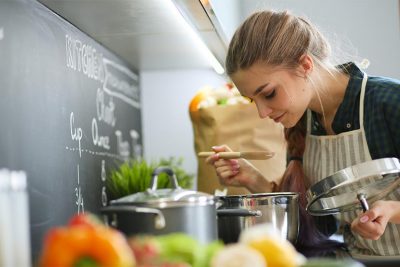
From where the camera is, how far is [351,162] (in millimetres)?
1979

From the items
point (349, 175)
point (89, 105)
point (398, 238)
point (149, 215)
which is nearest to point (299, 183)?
point (398, 238)

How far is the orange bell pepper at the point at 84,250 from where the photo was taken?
0.80m

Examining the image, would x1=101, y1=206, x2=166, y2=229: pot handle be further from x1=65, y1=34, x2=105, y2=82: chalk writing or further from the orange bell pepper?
x1=65, y1=34, x2=105, y2=82: chalk writing

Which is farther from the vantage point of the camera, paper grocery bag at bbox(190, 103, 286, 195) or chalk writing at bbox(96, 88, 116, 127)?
paper grocery bag at bbox(190, 103, 286, 195)

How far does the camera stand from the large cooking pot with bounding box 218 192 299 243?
1719 millimetres

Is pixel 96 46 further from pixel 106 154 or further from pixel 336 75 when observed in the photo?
pixel 336 75

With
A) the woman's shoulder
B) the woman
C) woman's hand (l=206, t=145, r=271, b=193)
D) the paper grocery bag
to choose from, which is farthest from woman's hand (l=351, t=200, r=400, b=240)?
the paper grocery bag

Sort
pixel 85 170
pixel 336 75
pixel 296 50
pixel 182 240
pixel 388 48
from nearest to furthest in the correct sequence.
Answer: pixel 182 240 → pixel 296 50 → pixel 336 75 → pixel 85 170 → pixel 388 48

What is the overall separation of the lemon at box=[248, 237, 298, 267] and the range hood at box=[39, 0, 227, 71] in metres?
0.91

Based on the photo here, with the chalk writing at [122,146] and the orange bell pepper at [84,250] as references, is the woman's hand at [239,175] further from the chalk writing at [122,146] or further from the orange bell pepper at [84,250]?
the orange bell pepper at [84,250]

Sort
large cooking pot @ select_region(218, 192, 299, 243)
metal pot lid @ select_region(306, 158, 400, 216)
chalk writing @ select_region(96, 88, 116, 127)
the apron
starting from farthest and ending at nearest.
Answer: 1. chalk writing @ select_region(96, 88, 116, 127)
2. the apron
3. large cooking pot @ select_region(218, 192, 299, 243)
4. metal pot lid @ select_region(306, 158, 400, 216)

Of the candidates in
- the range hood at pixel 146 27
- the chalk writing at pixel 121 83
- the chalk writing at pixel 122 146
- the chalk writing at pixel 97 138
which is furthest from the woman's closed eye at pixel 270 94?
the chalk writing at pixel 122 146

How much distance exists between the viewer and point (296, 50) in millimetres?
1876

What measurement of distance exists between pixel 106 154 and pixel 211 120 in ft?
1.22
